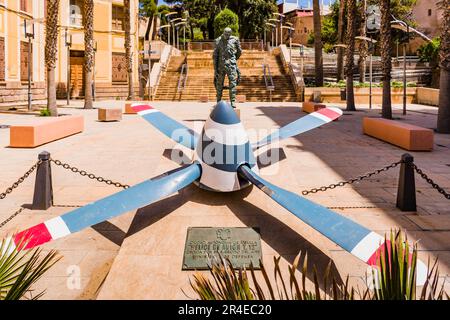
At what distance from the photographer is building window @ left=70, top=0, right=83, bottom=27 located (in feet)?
116

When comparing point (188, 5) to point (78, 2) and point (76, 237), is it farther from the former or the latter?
point (76, 237)

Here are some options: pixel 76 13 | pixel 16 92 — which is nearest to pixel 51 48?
pixel 16 92

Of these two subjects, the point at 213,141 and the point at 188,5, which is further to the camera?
the point at 188,5

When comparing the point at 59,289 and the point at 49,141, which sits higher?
the point at 49,141

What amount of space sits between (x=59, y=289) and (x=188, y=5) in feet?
186

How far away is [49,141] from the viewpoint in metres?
11.3

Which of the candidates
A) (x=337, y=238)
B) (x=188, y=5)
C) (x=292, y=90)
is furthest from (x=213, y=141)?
(x=188, y=5)

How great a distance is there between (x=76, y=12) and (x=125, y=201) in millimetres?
36144

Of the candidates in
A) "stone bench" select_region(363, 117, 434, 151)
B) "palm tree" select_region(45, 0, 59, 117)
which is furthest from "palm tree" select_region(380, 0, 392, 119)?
"palm tree" select_region(45, 0, 59, 117)

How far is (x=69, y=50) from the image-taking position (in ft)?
107

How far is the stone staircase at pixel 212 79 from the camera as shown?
102 ft

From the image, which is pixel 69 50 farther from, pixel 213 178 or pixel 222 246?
pixel 222 246

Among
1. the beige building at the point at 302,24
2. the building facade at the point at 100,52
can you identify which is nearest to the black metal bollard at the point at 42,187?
the building facade at the point at 100,52
